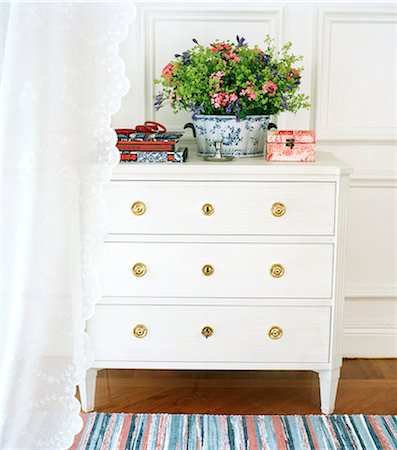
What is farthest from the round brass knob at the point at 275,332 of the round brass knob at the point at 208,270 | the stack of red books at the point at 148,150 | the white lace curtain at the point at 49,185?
the white lace curtain at the point at 49,185

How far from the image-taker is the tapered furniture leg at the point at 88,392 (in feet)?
6.98

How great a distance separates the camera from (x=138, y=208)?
197 centimetres

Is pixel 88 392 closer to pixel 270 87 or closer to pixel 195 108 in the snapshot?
pixel 195 108

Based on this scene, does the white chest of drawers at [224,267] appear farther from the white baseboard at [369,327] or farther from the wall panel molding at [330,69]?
the white baseboard at [369,327]

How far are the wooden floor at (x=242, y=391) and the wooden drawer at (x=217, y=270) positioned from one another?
1.39ft

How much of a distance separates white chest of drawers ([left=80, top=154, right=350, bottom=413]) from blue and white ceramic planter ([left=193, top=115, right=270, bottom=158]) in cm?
10

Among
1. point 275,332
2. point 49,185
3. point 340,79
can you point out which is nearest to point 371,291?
point 275,332

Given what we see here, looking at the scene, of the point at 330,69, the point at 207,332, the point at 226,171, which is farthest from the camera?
the point at 330,69

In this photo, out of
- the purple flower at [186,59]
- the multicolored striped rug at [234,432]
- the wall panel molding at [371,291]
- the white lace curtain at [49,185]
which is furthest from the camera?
→ the wall panel molding at [371,291]

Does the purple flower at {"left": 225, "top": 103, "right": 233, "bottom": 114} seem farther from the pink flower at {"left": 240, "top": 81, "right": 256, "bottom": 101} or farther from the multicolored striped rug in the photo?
the multicolored striped rug

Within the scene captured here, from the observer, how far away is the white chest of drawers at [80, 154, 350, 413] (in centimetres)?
196

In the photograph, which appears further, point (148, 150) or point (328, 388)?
point (328, 388)

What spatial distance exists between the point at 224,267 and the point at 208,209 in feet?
0.60

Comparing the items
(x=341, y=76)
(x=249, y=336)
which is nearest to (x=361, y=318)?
(x=249, y=336)
